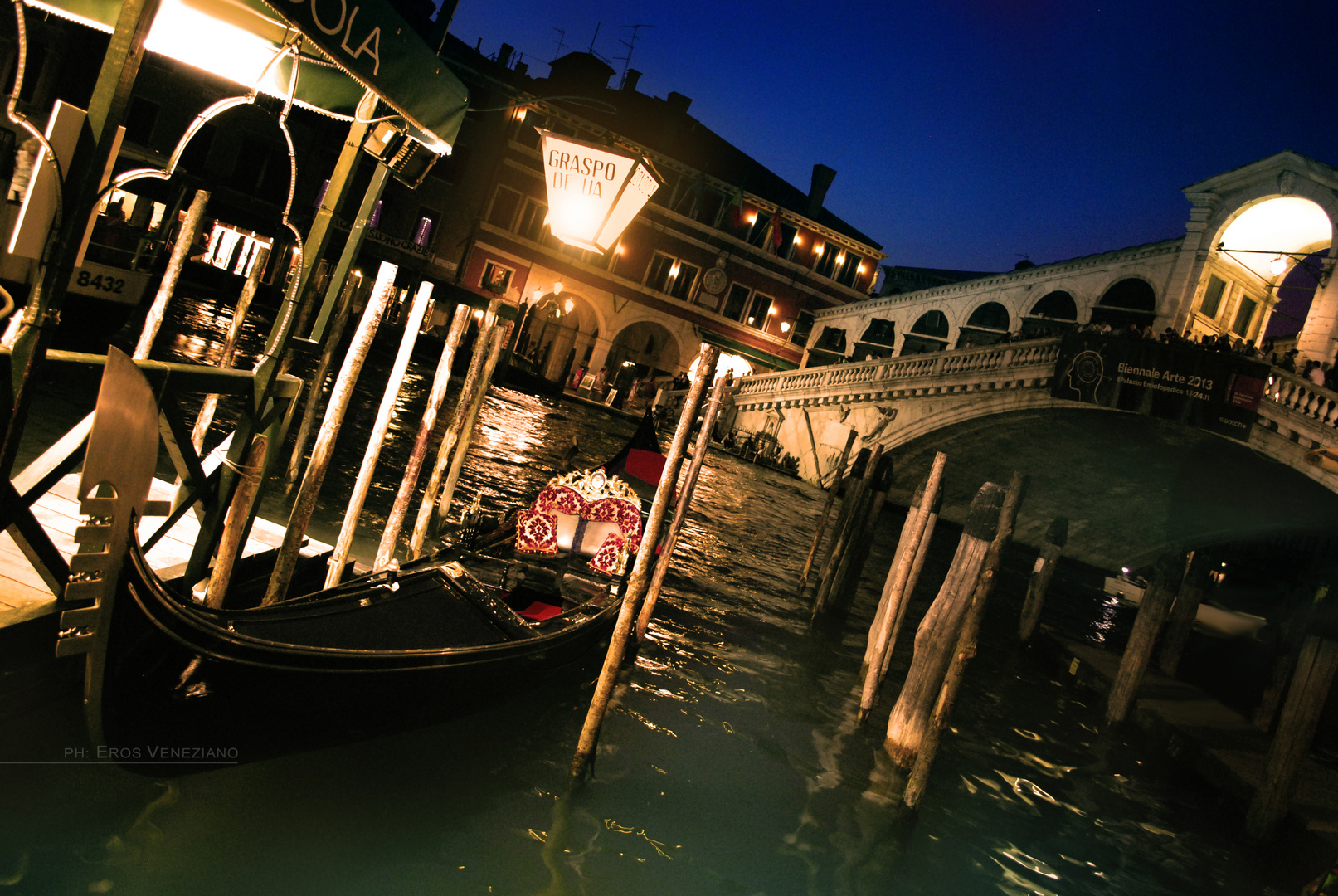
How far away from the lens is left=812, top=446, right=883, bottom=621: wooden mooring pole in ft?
26.9

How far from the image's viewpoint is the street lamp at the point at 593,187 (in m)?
5.60

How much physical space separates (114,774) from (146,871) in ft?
1.70

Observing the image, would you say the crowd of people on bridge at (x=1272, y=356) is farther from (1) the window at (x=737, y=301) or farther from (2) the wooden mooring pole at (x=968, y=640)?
(1) the window at (x=737, y=301)

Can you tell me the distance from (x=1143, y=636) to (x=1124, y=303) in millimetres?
14259

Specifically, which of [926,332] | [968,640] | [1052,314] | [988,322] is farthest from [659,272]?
[968,640]

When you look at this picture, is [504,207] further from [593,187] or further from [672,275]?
[593,187]

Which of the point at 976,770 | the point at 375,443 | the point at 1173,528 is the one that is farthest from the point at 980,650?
the point at 1173,528

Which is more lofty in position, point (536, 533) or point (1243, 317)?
point (1243, 317)

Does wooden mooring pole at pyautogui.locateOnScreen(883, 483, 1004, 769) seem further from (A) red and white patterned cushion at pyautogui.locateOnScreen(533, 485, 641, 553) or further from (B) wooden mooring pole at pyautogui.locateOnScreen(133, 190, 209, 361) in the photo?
(B) wooden mooring pole at pyautogui.locateOnScreen(133, 190, 209, 361)

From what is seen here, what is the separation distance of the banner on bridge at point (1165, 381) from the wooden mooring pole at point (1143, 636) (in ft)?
20.3

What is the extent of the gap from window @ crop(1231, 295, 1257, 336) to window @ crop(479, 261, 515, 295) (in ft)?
68.4

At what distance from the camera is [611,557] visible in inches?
225

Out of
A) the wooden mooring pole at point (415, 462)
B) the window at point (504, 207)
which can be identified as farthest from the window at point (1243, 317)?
the window at point (504, 207)

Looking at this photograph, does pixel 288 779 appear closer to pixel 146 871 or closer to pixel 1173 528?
pixel 146 871
